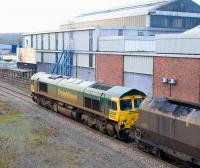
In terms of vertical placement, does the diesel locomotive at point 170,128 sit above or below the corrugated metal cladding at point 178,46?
below

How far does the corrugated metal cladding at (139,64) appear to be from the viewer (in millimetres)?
34875

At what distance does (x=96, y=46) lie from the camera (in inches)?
1784

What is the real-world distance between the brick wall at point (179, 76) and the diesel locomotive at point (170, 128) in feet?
35.6

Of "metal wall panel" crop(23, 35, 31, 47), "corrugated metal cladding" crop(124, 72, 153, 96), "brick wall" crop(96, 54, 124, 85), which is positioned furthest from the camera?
"metal wall panel" crop(23, 35, 31, 47)

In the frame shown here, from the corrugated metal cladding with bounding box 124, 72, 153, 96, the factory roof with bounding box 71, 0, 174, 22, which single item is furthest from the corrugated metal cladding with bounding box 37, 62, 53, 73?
the corrugated metal cladding with bounding box 124, 72, 153, 96

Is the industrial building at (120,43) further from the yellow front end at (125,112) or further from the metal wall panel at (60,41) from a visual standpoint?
the yellow front end at (125,112)

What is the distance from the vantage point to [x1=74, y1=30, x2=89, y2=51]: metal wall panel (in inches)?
1891

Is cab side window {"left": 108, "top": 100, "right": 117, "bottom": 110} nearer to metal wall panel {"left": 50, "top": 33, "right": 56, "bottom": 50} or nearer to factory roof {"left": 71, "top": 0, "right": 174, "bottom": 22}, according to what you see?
metal wall panel {"left": 50, "top": 33, "right": 56, "bottom": 50}

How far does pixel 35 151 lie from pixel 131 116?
680 centimetres

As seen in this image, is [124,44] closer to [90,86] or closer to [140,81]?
[140,81]

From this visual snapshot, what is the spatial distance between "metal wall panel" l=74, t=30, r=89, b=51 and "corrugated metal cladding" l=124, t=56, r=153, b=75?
10.9 metres

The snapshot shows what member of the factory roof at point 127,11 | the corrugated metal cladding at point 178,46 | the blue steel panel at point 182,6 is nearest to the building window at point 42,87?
the corrugated metal cladding at point 178,46

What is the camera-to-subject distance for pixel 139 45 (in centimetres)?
4316

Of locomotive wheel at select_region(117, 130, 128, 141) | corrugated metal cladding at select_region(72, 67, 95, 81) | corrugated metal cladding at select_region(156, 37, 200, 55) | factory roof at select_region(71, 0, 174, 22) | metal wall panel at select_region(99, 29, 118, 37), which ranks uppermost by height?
factory roof at select_region(71, 0, 174, 22)
